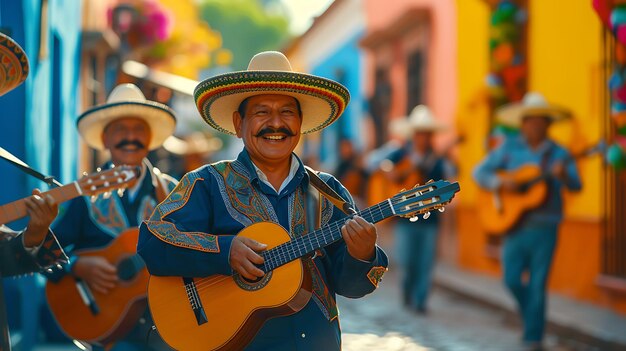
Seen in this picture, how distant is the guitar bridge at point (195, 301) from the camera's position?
3.66 meters

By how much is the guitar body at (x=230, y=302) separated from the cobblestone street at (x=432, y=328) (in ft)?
13.6

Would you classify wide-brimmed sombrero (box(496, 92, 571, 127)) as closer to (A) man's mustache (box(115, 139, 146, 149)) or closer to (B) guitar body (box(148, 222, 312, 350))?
(A) man's mustache (box(115, 139, 146, 149))

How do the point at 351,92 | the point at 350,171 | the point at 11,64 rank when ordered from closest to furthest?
the point at 11,64
the point at 350,171
the point at 351,92

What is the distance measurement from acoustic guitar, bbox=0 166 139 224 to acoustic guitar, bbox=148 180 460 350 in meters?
0.62

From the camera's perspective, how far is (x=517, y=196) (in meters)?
8.34

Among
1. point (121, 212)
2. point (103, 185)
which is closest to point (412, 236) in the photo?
point (121, 212)

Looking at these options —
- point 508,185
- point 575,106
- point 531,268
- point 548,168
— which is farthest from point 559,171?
point 575,106

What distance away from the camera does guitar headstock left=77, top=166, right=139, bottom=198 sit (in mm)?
4121

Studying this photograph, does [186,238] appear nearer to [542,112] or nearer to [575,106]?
[542,112]

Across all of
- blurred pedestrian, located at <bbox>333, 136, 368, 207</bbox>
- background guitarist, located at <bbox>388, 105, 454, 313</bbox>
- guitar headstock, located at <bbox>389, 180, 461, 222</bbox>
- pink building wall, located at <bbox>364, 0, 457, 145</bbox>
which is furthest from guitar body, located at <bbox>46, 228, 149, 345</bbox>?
pink building wall, located at <bbox>364, 0, 457, 145</bbox>

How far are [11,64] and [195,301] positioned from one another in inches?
47.9

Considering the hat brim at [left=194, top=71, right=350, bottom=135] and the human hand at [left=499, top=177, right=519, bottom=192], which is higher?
the hat brim at [left=194, top=71, right=350, bottom=135]

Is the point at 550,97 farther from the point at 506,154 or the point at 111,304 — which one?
the point at 111,304

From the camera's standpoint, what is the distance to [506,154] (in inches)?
346
